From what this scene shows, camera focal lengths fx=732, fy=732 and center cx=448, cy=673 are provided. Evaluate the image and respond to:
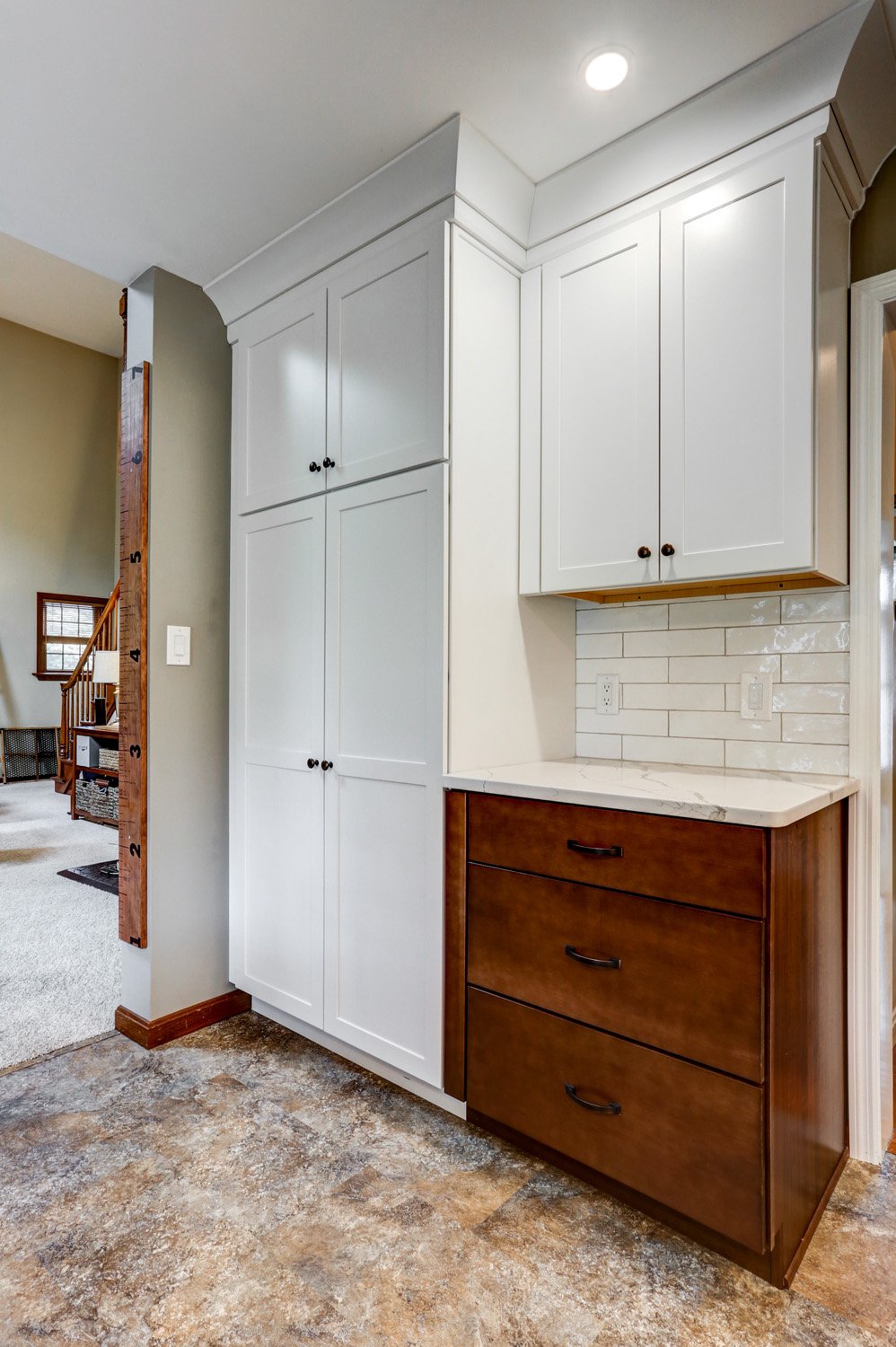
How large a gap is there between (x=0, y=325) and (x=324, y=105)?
27.3ft

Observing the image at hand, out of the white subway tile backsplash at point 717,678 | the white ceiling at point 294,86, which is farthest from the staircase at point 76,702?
the white subway tile backsplash at point 717,678

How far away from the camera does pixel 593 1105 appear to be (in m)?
1.55

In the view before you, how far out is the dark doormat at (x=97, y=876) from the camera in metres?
4.12

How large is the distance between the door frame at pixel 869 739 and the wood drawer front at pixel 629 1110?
0.63m

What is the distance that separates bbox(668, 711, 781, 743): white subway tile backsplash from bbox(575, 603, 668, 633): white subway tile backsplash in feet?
0.89

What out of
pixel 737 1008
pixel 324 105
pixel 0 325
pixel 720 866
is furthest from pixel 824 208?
pixel 0 325

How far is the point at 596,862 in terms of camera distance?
61.0 inches

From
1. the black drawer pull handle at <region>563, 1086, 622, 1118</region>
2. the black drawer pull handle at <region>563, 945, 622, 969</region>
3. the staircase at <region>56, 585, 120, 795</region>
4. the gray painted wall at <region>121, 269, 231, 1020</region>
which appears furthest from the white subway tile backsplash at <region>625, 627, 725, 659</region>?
the staircase at <region>56, 585, 120, 795</region>

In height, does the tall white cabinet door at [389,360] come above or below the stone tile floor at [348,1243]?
above

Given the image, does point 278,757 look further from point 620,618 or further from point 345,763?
point 620,618

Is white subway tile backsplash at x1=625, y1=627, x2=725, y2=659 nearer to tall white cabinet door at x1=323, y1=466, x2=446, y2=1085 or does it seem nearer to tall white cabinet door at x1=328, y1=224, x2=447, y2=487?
tall white cabinet door at x1=323, y1=466, x2=446, y2=1085

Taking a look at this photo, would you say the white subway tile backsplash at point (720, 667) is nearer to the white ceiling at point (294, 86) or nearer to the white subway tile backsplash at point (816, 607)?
the white subway tile backsplash at point (816, 607)

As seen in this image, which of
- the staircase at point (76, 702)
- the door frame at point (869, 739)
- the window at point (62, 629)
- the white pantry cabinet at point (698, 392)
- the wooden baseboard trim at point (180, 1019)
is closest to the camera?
the white pantry cabinet at point (698, 392)

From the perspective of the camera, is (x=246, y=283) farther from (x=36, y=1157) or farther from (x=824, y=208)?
(x=36, y=1157)
